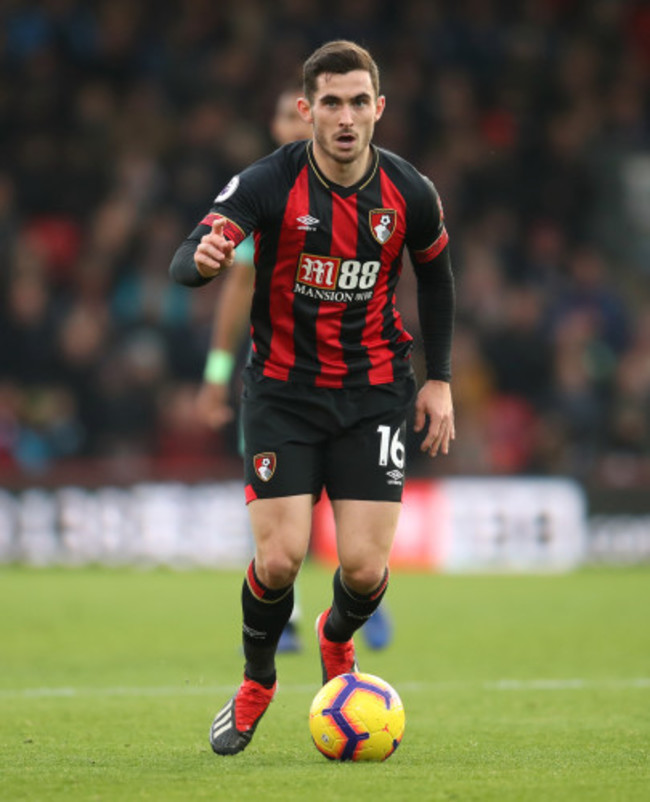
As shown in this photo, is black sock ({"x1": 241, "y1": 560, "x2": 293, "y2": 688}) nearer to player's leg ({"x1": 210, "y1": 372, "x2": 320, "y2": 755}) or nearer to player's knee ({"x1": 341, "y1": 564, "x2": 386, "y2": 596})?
player's leg ({"x1": 210, "y1": 372, "x2": 320, "y2": 755})

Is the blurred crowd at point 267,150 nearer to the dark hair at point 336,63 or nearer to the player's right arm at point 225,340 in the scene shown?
the player's right arm at point 225,340

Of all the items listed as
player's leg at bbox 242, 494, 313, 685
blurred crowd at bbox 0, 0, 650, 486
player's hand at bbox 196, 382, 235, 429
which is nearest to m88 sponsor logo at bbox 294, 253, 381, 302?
player's leg at bbox 242, 494, 313, 685

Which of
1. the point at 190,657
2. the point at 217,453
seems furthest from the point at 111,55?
the point at 190,657

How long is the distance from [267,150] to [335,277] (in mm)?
11134

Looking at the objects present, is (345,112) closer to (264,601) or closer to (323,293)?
(323,293)

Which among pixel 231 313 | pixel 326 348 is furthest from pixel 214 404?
pixel 326 348

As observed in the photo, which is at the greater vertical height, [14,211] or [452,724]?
[14,211]

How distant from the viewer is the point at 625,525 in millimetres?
14516

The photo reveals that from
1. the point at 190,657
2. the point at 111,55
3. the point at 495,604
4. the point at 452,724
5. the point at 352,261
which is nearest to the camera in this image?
the point at 352,261

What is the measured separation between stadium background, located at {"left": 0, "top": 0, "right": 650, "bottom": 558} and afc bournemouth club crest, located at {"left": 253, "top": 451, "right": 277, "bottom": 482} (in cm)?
898

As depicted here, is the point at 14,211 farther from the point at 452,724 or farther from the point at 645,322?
the point at 452,724

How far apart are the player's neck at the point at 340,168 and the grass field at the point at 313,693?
1.85 metres

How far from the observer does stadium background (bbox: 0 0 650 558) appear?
14.7 metres

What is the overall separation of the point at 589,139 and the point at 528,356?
3.51 meters
